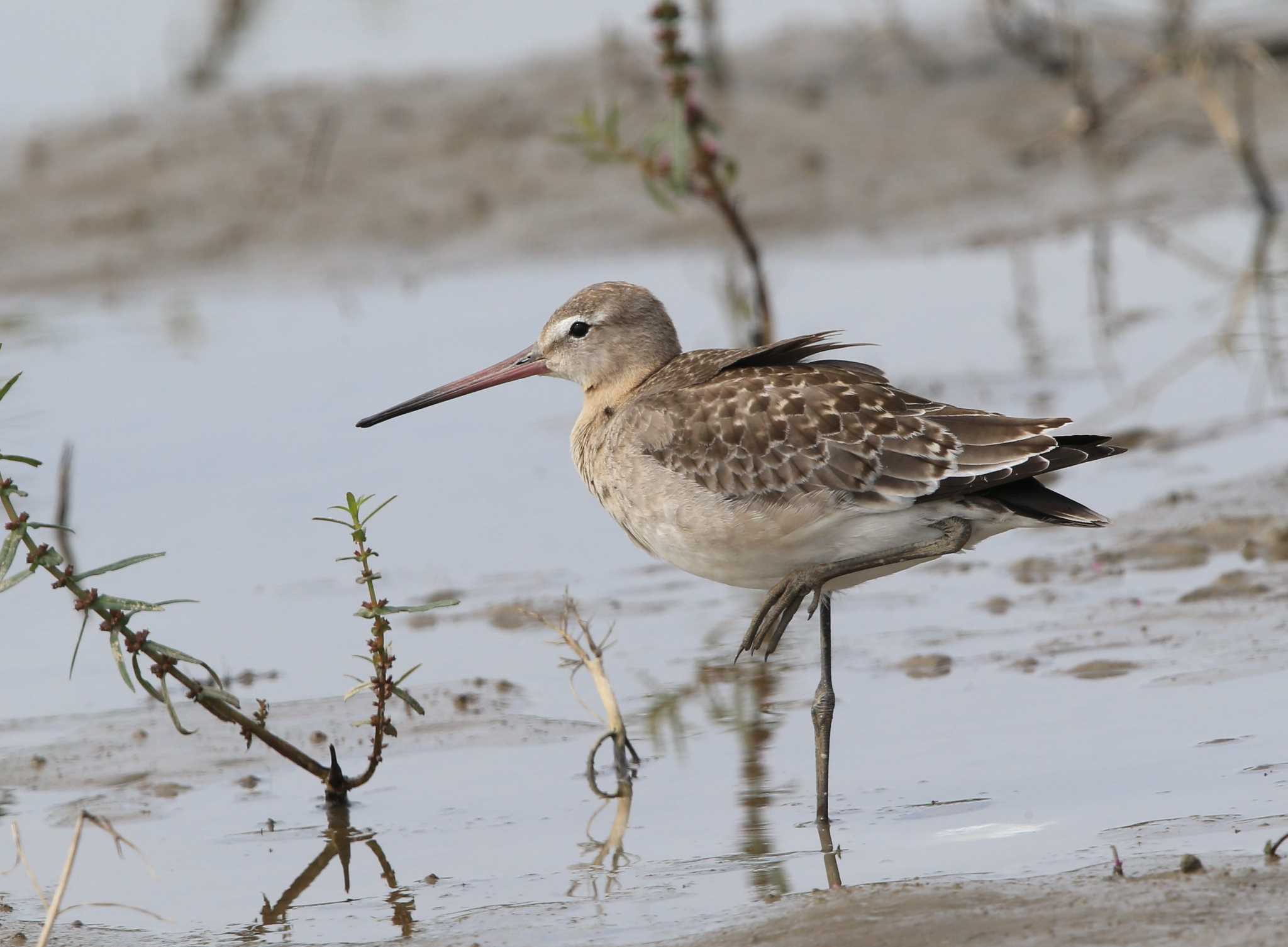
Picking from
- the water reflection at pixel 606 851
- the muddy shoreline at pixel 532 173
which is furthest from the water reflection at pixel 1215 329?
the water reflection at pixel 606 851

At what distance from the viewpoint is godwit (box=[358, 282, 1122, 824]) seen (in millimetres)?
5977

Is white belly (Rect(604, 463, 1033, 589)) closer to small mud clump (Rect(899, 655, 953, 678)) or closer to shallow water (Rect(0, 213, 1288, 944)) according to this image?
shallow water (Rect(0, 213, 1288, 944))

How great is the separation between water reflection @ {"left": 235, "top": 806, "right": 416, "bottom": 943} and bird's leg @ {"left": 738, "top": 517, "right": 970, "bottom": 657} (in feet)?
4.12

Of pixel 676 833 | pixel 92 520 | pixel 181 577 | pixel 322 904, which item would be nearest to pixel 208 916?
pixel 322 904

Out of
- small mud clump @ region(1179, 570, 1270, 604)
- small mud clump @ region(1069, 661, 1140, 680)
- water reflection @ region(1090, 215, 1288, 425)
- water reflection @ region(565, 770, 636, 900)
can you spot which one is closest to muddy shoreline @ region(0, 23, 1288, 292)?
water reflection @ region(1090, 215, 1288, 425)

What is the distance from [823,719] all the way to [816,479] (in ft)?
2.42

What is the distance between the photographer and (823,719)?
6105 millimetres

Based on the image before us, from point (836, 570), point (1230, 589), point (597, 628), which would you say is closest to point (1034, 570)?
point (1230, 589)

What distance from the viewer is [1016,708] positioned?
21.8 feet

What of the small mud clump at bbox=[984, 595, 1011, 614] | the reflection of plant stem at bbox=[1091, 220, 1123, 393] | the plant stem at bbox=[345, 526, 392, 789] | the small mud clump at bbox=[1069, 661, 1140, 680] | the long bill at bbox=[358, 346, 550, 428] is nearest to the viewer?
the plant stem at bbox=[345, 526, 392, 789]

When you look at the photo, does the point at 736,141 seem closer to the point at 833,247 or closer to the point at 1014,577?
the point at 833,247

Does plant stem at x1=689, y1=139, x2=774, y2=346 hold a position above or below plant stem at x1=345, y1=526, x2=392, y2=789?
above

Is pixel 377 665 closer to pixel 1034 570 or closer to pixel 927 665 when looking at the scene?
pixel 927 665

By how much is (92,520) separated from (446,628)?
2.51 metres
